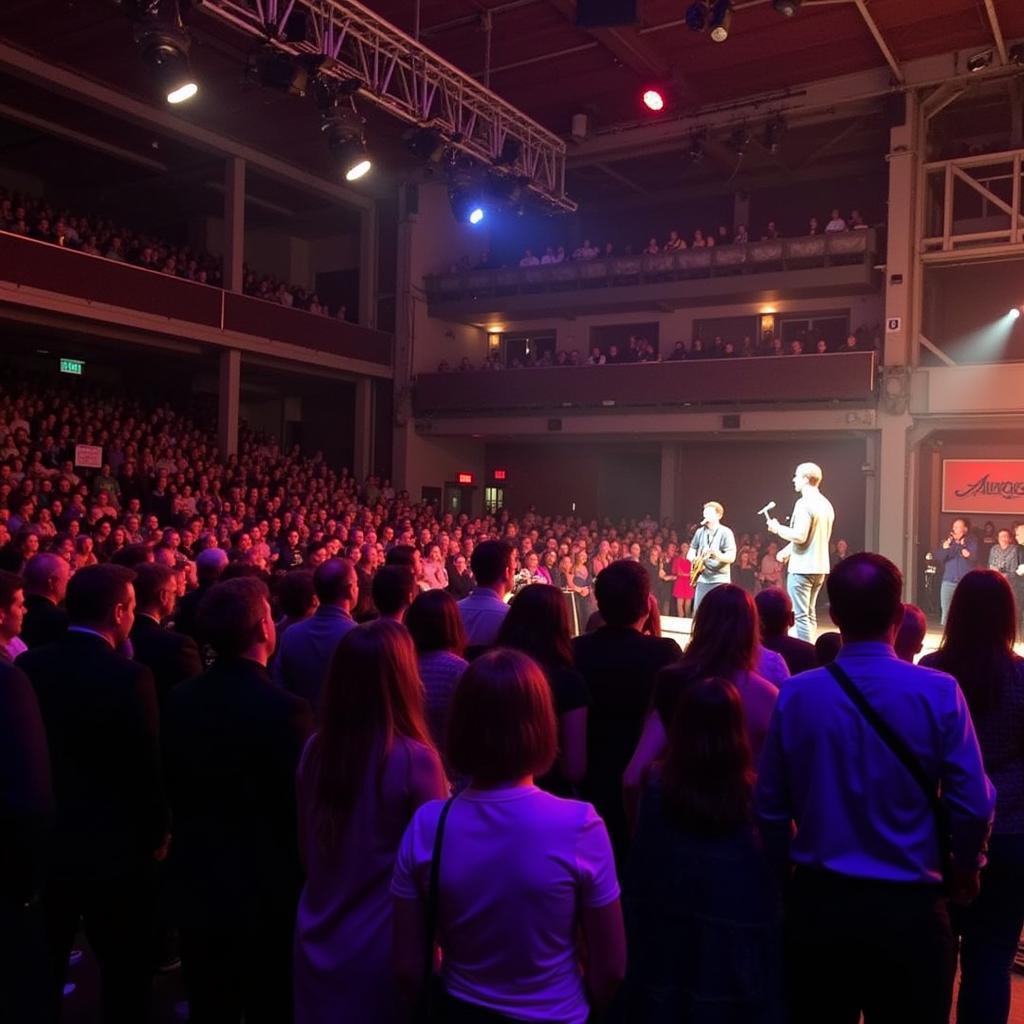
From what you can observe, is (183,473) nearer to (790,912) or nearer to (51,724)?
(51,724)

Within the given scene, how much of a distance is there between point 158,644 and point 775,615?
2492 millimetres

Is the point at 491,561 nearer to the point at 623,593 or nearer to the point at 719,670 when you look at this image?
the point at 623,593

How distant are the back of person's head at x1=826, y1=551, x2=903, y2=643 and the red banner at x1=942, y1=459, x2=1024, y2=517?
1655 centimetres

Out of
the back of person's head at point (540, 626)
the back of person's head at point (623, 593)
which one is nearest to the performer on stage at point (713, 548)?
the back of person's head at point (623, 593)

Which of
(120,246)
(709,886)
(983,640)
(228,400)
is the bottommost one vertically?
(709,886)

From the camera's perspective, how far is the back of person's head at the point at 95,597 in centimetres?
265

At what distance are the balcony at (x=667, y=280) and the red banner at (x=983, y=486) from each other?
378 centimetres

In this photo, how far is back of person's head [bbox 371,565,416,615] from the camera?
3824mm

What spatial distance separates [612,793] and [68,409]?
555 inches

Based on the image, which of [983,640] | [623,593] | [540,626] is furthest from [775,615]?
[983,640]

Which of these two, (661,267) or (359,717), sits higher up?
(661,267)

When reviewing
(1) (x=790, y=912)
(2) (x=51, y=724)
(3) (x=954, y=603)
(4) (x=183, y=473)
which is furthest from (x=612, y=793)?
(4) (x=183, y=473)

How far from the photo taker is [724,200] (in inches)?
818

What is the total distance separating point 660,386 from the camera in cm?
1822
